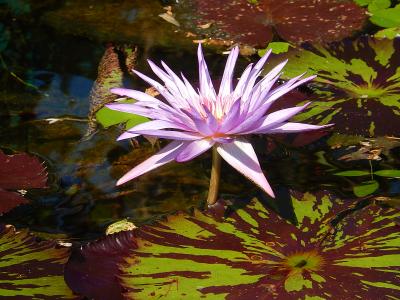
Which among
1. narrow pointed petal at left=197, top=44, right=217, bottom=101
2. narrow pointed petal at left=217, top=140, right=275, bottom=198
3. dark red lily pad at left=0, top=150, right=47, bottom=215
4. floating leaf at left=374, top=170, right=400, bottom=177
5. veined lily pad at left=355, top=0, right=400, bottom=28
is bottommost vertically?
dark red lily pad at left=0, top=150, right=47, bottom=215

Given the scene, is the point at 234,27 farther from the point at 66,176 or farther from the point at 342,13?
the point at 66,176

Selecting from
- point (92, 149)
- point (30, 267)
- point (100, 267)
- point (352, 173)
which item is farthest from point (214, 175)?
point (92, 149)

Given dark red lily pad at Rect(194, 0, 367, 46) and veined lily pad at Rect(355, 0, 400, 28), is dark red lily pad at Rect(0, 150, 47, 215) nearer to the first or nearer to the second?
dark red lily pad at Rect(194, 0, 367, 46)

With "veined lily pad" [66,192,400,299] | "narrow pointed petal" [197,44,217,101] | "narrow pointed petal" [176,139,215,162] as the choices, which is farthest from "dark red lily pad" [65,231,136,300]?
"narrow pointed petal" [197,44,217,101]

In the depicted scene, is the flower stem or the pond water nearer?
the flower stem

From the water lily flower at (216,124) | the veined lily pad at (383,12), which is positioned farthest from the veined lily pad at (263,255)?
the veined lily pad at (383,12)

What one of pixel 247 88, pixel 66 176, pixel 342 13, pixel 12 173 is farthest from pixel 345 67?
pixel 12 173
